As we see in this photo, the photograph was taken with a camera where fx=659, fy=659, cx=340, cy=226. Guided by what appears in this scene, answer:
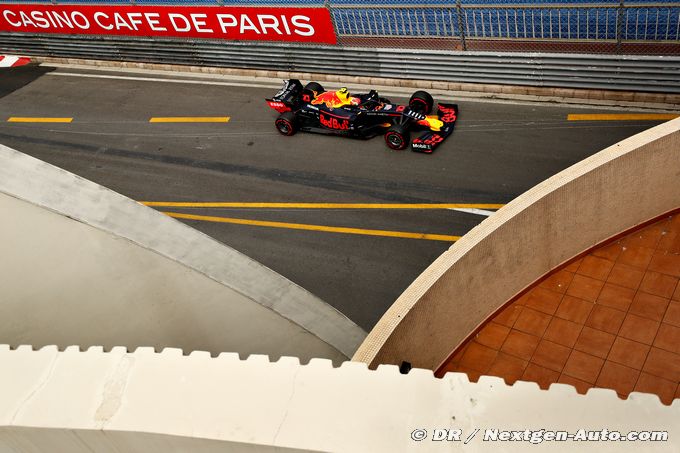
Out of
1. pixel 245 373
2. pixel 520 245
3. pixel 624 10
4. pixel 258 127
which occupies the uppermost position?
pixel 245 373

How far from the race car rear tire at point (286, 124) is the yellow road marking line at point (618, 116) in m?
5.80

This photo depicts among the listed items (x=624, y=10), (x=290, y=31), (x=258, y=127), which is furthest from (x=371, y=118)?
(x=624, y=10)

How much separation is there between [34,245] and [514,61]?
11490 mm

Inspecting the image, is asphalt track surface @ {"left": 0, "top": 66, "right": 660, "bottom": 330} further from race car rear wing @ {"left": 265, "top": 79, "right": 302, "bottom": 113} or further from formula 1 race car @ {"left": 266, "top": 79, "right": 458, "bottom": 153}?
race car rear wing @ {"left": 265, "top": 79, "right": 302, "bottom": 113}

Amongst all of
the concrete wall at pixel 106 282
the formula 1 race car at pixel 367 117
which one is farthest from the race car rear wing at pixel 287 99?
the concrete wall at pixel 106 282

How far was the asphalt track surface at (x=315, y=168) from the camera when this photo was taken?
11.3m

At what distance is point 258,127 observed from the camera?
50.1ft

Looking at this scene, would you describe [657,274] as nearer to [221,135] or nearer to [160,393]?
[160,393]

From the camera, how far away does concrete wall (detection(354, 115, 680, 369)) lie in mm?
6285

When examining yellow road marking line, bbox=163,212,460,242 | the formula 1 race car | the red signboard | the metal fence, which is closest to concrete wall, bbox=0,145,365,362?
yellow road marking line, bbox=163,212,460,242

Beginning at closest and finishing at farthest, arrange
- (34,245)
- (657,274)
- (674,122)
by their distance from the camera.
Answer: (34,245) → (674,122) → (657,274)

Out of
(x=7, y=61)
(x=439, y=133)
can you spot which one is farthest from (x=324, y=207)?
(x=7, y=61)

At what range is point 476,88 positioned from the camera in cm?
1503

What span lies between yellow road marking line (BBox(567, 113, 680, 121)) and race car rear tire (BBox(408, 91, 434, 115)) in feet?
9.44
